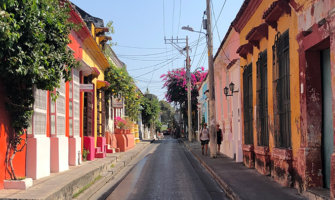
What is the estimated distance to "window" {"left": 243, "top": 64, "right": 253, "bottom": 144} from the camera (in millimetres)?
14125

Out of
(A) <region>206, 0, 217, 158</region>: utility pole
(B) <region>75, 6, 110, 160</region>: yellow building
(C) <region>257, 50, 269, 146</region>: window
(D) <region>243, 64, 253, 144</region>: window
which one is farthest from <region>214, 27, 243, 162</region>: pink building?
(B) <region>75, 6, 110, 160</region>: yellow building

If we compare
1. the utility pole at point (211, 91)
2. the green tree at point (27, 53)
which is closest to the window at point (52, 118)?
the green tree at point (27, 53)

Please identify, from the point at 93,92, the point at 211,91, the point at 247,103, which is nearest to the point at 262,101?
the point at 247,103

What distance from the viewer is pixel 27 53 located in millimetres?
7945

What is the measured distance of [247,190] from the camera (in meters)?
9.43

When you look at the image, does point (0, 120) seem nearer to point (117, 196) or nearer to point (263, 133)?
point (117, 196)

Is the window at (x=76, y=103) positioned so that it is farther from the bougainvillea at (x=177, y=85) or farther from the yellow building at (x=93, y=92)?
the bougainvillea at (x=177, y=85)

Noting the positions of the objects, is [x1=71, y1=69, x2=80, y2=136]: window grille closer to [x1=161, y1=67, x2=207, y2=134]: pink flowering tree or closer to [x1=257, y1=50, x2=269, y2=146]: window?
[x1=257, y1=50, x2=269, y2=146]: window

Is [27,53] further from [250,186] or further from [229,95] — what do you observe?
[229,95]

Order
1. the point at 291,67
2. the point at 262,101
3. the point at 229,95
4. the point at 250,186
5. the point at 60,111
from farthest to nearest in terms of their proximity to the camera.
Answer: the point at 229,95 < the point at 60,111 < the point at 262,101 < the point at 250,186 < the point at 291,67

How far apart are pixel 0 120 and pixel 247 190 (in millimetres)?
5556

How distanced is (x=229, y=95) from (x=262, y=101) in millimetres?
5570

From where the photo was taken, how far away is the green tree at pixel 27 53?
7276mm

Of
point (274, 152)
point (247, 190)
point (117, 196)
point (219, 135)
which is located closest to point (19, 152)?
point (117, 196)
